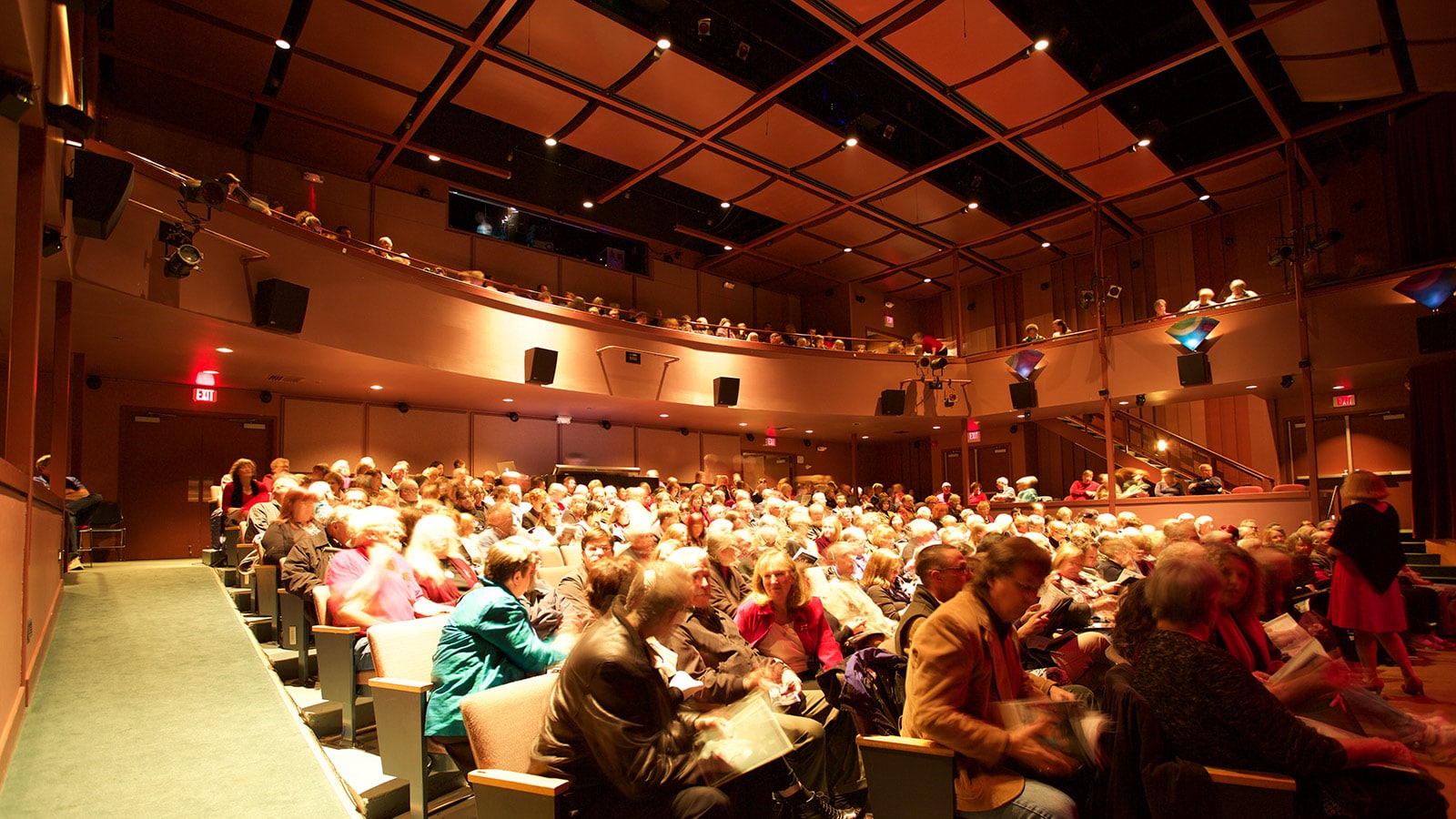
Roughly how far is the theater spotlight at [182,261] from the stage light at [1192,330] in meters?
11.6

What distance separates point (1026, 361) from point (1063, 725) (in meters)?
11.5

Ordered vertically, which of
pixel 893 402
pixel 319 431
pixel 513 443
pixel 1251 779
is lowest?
pixel 1251 779

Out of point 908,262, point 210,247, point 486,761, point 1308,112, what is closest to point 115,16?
point 210,247

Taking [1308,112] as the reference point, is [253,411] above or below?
below

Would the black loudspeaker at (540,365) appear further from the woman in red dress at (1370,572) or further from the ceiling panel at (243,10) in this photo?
the woman in red dress at (1370,572)

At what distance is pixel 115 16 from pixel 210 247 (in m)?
3.34

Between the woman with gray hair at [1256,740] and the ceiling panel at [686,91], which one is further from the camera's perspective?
the ceiling panel at [686,91]

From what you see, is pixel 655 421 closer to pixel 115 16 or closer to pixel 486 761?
pixel 115 16

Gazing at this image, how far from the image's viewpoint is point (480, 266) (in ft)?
39.2

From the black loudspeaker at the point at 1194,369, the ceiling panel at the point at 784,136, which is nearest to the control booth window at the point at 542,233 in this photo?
the ceiling panel at the point at 784,136

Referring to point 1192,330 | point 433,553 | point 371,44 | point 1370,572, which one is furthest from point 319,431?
point 1192,330

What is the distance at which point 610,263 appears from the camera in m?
13.5

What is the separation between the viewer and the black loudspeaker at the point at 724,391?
1174 centimetres

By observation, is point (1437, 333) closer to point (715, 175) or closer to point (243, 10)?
point (715, 175)
